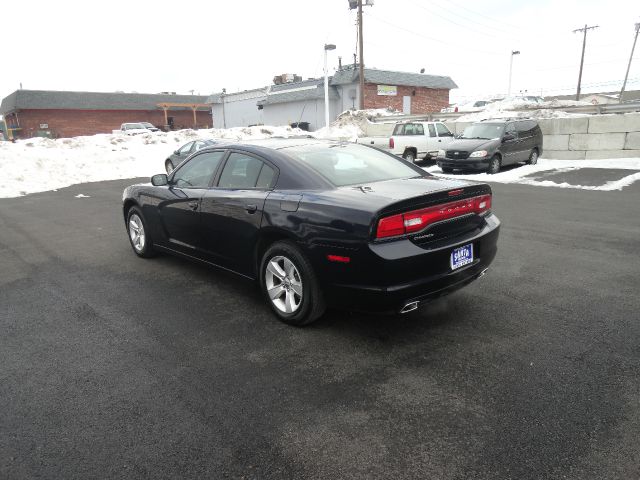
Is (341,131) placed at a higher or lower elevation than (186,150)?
higher

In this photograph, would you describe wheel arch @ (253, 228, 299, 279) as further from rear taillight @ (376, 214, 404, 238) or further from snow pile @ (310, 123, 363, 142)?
snow pile @ (310, 123, 363, 142)

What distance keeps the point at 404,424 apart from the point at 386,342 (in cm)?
105

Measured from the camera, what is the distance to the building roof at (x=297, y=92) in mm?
39094

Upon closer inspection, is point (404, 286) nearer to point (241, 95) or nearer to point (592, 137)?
point (592, 137)

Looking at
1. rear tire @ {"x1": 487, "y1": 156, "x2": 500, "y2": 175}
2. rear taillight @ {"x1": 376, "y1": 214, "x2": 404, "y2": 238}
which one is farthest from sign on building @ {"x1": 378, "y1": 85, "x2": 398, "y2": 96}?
rear taillight @ {"x1": 376, "y1": 214, "x2": 404, "y2": 238}

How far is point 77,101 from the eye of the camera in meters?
51.0

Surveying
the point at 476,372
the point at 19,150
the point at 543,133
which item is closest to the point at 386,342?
the point at 476,372

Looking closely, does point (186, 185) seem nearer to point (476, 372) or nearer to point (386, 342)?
point (386, 342)

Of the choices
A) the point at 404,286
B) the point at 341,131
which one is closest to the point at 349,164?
the point at 404,286

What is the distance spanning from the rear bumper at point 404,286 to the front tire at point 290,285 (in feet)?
0.55

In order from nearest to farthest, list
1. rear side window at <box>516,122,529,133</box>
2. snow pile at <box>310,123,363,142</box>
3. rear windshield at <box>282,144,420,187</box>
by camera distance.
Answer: rear windshield at <box>282,144,420,187</box>, rear side window at <box>516,122,529,133</box>, snow pile at <box>310,123,363,142</box>

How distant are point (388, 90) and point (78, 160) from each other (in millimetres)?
27316

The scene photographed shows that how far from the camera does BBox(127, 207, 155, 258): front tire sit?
6.05 metres

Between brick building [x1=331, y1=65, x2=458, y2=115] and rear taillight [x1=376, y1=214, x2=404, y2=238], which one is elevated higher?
brick building [x1=331, y1=65, x2=458, y2=115]
